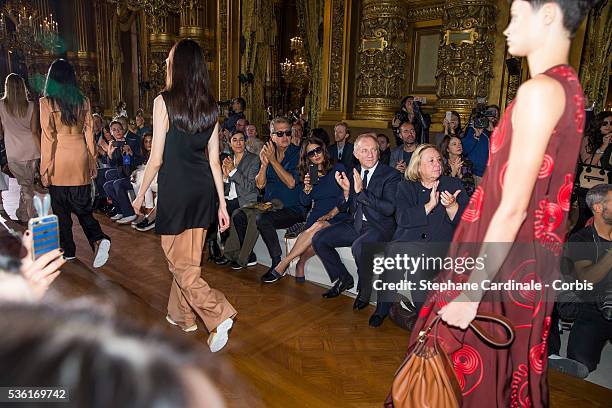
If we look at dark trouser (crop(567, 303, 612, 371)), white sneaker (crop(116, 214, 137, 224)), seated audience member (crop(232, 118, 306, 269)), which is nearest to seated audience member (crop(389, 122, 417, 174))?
seated audience member (crop(232, 118, 306, 269))

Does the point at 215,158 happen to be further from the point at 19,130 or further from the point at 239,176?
the point at 19,130

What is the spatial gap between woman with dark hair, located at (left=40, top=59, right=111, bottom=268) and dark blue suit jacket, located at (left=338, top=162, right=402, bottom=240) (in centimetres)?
239

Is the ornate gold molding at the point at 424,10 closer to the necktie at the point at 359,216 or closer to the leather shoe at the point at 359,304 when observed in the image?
the necktie at the point at 359,216

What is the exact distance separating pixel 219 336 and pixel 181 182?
956mm

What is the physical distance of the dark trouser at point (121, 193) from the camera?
5746 millimetres

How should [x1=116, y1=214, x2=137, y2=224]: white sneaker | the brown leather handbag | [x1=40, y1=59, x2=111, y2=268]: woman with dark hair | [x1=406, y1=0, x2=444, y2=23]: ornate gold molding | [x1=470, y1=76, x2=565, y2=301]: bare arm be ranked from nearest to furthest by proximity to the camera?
[x1=470, y1=76, x2=565, y2=301]: bare arm → the brown leather handbag → [x1=40, y1=59, x2=111, y2=268]: woman with dark hair → [x1=116, y1=214, x2=137, y2=224]: white sneaker → [x1=406, y1=0, x2=444, y2=23]: ornate gold molding

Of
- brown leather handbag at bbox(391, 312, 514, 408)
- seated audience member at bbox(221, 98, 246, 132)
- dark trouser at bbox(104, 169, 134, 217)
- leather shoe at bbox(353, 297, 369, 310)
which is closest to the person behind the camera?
brown leather handbag at bbox(391, 312, 514, 408)

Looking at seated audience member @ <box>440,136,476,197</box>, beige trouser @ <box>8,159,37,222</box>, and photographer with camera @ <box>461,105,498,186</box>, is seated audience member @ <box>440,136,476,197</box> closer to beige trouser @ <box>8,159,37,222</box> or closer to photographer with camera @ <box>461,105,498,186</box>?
photographer with camera @ <box>461,105,498,186</box>

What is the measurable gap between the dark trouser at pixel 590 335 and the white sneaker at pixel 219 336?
203cm

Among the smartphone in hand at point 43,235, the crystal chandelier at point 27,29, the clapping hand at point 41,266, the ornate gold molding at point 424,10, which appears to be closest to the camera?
the clapping hand at point 41,266

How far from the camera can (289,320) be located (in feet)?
10.4

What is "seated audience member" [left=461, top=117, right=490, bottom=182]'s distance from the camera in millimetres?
4941

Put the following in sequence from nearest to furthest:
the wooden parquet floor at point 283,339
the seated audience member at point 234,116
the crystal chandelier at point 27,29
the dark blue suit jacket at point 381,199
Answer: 1. the wooden parquet floor at point 283,339
2. the dark blue suit jacket at point 381,199
3. the seated audience member at point 234,116
4. the crystal chandelier at point 27,29

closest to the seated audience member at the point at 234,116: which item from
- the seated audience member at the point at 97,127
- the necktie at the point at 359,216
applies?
the seated audience member at the point at 97,127
